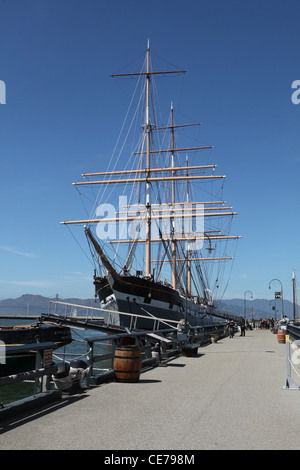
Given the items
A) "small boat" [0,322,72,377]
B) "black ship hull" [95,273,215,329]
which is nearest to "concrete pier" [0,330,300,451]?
"small boat" [0,322,72,377]

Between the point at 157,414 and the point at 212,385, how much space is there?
13.0ft

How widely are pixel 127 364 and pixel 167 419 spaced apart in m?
4.21

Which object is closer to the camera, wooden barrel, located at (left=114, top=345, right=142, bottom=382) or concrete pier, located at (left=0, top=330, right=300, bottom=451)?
concrete pier, located at (left=0, top=330, right=300, bottom=451)

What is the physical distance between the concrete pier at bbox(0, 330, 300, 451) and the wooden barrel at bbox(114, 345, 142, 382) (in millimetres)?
226

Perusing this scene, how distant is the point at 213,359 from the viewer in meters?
18.4

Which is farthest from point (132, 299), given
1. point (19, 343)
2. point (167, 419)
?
point (167, 419)

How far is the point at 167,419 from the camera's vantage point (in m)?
7.27

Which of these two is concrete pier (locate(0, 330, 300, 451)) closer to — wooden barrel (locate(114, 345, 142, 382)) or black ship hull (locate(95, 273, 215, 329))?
wooden barrel (locate(114, 345, 142, 382))

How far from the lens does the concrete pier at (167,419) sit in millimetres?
5883

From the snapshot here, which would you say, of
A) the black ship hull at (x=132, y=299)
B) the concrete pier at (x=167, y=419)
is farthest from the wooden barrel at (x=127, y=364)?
the black ship hull at (x=132, y=299)

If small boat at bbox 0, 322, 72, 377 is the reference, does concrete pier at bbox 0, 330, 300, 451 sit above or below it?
above

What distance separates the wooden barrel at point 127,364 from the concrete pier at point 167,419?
0.23 metres

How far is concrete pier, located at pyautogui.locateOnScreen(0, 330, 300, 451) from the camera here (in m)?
5.88

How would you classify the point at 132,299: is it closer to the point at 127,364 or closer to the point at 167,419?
the point at 127,364
